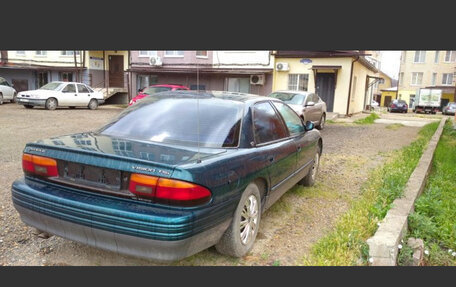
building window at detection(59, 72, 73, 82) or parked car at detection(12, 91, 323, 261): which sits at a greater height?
building window at detection(59, 72, 73, 82)

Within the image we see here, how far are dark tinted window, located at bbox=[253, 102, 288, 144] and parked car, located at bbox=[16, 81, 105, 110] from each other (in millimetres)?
16360

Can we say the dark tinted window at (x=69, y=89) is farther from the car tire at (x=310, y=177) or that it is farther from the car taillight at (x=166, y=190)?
the car taillight at (x=166, y=190)

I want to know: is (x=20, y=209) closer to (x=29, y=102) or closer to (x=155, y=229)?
(x=155, y=229)

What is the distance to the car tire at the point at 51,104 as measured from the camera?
17.8m

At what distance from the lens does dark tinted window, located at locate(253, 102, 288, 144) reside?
3.79 metres

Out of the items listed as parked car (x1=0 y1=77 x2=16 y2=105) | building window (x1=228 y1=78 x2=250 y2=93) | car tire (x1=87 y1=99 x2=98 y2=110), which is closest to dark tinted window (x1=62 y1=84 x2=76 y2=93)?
car tire (x1=87 y1=99 x2=98 y2=110)

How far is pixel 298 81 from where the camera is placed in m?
20.8

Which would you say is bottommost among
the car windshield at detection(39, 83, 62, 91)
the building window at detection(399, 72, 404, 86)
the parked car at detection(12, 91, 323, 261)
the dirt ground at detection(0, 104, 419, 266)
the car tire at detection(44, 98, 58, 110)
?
the dirt ground at detection(0, 104, 419, 266)

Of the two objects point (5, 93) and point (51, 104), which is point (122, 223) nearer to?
point (51, 104)

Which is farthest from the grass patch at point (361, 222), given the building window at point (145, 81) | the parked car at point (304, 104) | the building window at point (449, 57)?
the building window at point (449, 57)

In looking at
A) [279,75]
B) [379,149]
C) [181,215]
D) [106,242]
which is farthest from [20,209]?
→ [279,75]

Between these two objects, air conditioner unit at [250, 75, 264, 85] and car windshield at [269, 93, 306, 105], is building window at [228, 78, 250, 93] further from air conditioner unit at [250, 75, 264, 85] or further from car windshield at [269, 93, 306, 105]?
car windshield at [269, 93, 306, 105]

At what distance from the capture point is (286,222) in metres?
4.26

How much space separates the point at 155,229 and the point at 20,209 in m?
1.31
